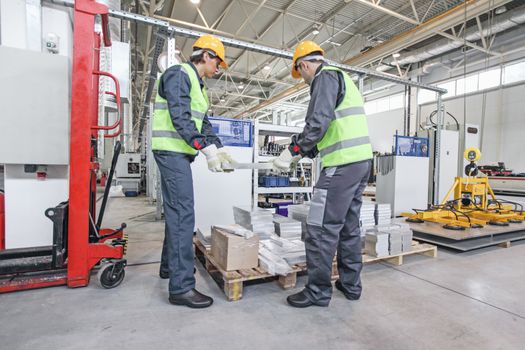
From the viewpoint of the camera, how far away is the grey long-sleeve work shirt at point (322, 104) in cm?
205

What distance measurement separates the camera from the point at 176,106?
2.02m

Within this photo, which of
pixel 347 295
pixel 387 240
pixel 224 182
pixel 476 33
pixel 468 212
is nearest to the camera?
pixel 347 295

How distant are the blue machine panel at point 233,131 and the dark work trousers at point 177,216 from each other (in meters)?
2.16

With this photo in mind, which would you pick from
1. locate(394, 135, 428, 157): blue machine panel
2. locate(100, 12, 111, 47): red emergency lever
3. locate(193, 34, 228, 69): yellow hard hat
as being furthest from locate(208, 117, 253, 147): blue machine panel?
locate(394, 135, 428, 157): blue machine panel

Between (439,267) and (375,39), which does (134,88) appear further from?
(439,267)

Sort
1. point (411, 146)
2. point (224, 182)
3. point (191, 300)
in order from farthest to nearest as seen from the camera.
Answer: point (411, 146) → point (224, 182) → point (191, 300)

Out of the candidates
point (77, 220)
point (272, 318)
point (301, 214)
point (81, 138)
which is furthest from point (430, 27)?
point (77, 220)

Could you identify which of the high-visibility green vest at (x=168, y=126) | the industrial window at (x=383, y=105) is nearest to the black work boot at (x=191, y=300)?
the high-visibility green vest at (x=168, y=126)

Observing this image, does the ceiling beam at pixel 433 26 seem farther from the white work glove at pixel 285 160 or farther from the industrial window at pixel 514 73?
the white work glove at pixel 285 160

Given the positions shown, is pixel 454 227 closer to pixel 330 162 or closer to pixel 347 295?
pixel 347 295

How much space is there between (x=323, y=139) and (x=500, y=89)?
11599 millimetres

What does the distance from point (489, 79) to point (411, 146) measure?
7231 millimetres

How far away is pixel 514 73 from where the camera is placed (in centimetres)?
982

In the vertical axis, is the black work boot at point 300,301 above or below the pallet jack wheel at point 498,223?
below
